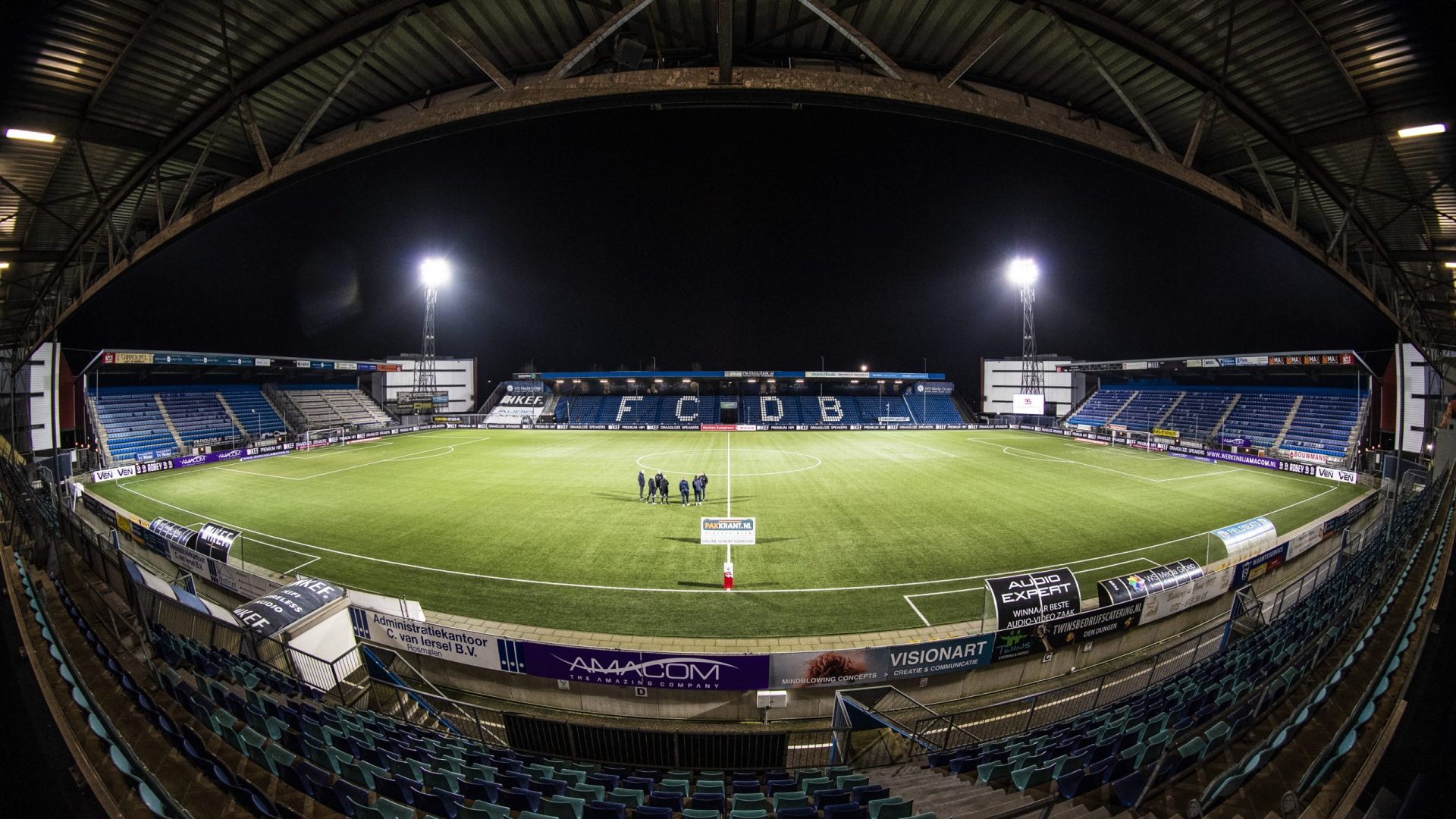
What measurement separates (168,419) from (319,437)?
8.09 metres

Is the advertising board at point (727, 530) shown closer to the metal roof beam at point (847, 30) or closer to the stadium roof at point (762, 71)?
the stadium roof at point (762, 71)

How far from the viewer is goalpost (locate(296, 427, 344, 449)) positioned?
3650cm

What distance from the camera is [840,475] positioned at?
2556 centimetres

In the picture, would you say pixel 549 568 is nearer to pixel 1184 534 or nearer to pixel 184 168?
pixel 184 168

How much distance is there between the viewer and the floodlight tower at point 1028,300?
4716 cm

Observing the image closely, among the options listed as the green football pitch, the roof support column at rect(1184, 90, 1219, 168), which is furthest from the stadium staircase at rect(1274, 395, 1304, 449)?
the roof support column at rect(1184, 90, 1219, 168)

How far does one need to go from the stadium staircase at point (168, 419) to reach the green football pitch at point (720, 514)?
651cm

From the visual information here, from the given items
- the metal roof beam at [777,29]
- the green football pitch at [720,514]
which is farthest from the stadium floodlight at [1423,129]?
the green football pitch at [720,514]

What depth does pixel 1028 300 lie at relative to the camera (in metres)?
48.9

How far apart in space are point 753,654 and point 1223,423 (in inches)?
1843

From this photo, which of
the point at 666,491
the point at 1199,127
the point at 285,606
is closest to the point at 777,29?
the point at 1199,127

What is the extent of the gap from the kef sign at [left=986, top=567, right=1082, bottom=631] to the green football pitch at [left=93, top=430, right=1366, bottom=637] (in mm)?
1710

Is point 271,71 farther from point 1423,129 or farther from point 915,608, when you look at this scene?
point 1423,129

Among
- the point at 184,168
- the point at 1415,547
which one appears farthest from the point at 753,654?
the point at 184,168
